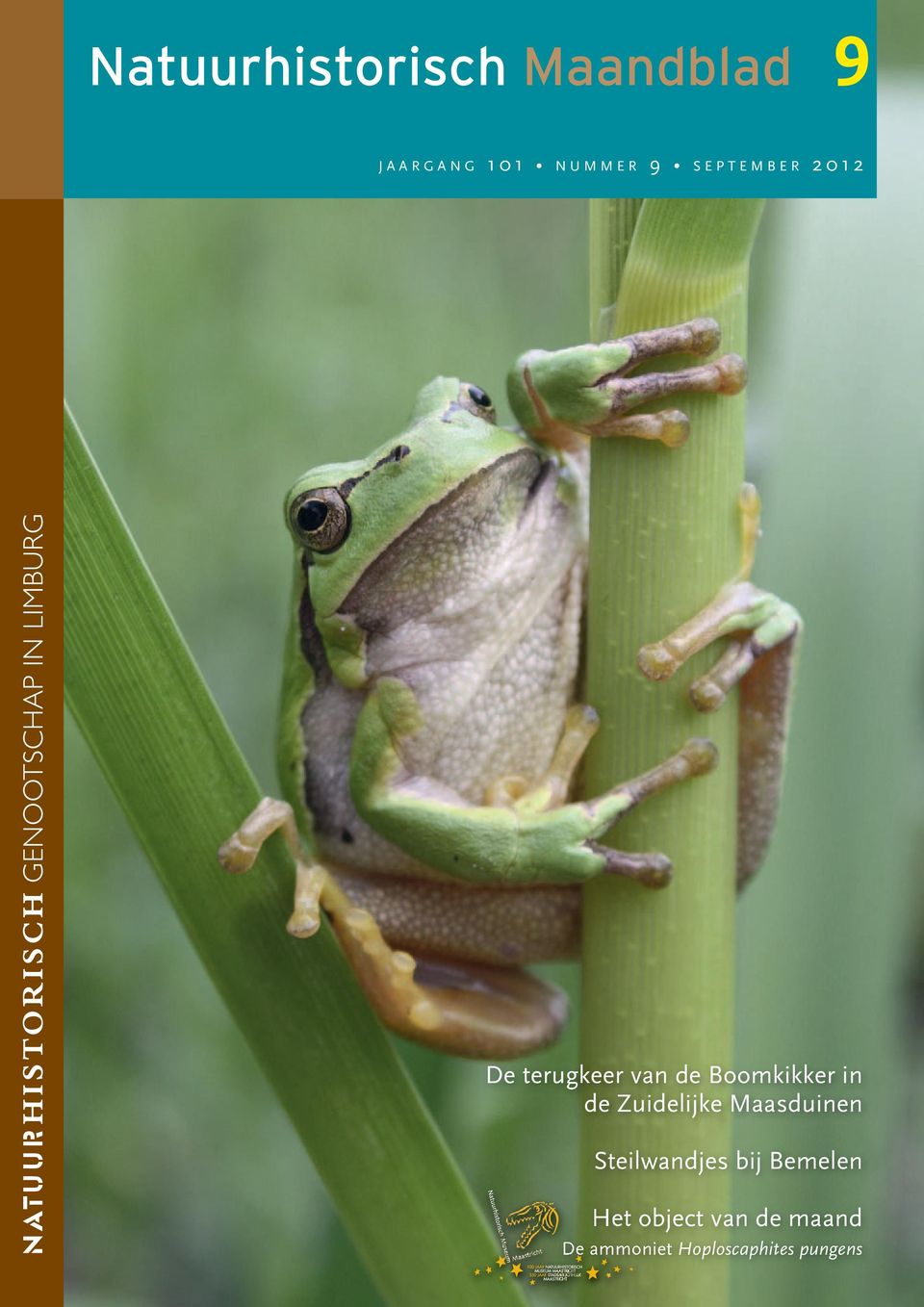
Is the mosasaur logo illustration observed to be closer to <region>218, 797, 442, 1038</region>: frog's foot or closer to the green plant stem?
the green plant stem

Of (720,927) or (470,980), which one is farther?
(470,980)

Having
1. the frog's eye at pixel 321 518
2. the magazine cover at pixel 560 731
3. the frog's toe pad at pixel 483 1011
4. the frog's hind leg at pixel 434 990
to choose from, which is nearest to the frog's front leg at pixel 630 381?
the magazine cover at pixel 560 731

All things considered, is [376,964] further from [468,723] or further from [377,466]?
[377,466]

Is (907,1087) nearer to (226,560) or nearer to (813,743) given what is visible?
(813,743)

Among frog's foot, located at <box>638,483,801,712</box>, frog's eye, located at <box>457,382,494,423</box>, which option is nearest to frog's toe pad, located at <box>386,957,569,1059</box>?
frog's foot, located at <box>638,483,801,712</box>

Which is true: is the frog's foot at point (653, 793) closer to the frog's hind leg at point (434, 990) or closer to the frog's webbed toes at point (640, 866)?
the frog's webbed toes at point (640, 866)

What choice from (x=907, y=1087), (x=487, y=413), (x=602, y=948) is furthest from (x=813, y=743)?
(x=907, y=1087)

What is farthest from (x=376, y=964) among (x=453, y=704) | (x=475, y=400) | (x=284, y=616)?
(x=284, y=616)
